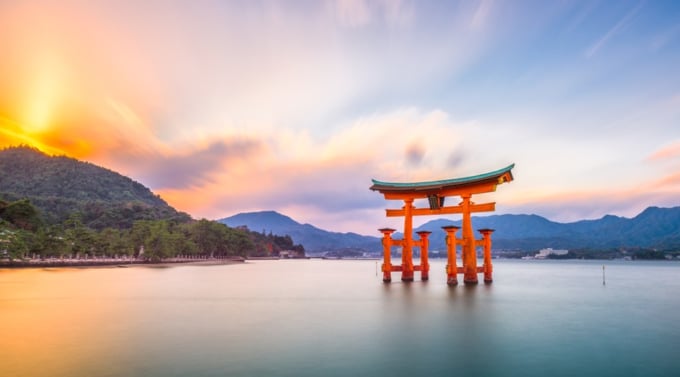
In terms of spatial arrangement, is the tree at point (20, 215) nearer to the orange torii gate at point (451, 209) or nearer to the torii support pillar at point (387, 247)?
the torii support pillar at point (387, 247)

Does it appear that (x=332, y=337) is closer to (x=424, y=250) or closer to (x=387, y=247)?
(x=387, y=247)

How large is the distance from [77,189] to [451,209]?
14467 cm

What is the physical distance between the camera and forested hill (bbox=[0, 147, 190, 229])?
344ft

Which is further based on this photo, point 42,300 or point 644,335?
point 42,300

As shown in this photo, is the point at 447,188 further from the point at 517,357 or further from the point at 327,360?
the point at 327,360

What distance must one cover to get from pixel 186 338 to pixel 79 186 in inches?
5964

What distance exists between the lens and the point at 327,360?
980 centimetres

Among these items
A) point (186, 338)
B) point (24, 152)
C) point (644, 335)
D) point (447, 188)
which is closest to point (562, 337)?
point (644, 335)

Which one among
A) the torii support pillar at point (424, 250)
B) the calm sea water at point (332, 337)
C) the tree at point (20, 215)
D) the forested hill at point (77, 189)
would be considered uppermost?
the forested hill at point (77, 189)

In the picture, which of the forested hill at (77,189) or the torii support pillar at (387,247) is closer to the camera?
the torii support pillar at (387,247)

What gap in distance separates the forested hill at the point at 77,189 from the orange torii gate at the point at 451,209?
94573mm

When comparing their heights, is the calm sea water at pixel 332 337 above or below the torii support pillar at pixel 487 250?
below

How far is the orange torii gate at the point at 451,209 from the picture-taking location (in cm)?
2464

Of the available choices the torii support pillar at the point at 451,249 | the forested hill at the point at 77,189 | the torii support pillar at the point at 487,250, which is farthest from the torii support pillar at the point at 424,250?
the forested hill at the point at 77,189
